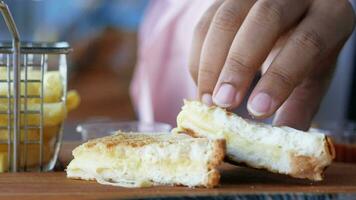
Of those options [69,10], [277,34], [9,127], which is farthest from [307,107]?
[69,10]

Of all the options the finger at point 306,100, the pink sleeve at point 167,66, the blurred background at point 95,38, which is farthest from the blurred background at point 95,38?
the finger at point 306,100

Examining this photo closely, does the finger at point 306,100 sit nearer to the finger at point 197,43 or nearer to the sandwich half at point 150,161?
the finger at point 197,43

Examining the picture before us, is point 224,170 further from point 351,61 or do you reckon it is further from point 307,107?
point 351,61

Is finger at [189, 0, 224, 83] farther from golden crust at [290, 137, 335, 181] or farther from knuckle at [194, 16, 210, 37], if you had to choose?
golden crust at [290, 137, 335, 181]

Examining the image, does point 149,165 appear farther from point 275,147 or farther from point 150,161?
point 275,147

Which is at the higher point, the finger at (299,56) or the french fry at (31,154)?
the finger at (299,56)

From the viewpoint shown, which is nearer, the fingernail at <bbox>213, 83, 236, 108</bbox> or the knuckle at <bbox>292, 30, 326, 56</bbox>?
the fingernail at <bbox>213, 83, 236, 108</bbox>

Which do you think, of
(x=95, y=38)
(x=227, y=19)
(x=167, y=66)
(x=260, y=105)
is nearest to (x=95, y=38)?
(x=95, y=38)

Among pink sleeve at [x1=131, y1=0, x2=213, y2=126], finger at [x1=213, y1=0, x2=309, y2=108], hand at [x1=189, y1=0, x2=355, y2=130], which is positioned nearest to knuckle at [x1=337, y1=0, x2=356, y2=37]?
hand at [x1=189, y1=0, x2=355, y2=130]
